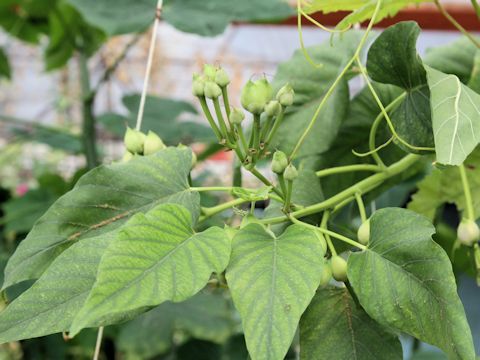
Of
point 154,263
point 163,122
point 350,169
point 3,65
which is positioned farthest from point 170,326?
point 3,65

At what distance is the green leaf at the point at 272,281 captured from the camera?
25 cm

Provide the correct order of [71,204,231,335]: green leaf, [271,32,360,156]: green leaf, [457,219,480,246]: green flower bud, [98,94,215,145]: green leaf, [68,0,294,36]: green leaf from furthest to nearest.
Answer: [98,94,215,145]: green leaf → [68,0,294,36]: green leaf → [271,32,360,156]: green leaf → [457,219,480,246]: green flower bud → [71,204,231,335]: green leaf

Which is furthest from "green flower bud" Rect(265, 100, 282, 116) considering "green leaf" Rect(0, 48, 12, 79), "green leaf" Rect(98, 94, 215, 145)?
"green leaf" Rect(0, 48, 12, 79)

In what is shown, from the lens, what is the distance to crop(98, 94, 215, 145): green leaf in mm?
997

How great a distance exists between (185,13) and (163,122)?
1.02ft

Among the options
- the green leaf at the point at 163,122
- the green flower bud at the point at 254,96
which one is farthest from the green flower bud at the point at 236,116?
the green leaf at the point at 163,122

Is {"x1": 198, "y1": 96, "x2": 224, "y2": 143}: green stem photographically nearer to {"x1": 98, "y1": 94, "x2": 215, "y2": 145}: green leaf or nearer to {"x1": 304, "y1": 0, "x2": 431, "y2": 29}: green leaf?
{"x1": 304, "y1": 0, "x2": 431, "y2": 29}: green leaf

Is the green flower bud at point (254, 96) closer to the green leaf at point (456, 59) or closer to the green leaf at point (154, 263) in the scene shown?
the green leaf at point (154, 263)

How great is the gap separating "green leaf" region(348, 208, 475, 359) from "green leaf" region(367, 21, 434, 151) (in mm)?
75

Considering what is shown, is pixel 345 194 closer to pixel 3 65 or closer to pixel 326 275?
pixel 326 275

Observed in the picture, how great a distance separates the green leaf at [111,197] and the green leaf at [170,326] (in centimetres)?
44

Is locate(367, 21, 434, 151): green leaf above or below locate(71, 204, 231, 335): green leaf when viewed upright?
above

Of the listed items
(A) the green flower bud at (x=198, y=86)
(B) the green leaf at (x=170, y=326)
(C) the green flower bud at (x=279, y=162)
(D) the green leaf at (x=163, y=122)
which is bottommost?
(B) the green leaf at (x=170, y=326)

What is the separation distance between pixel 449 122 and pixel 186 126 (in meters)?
0.76
